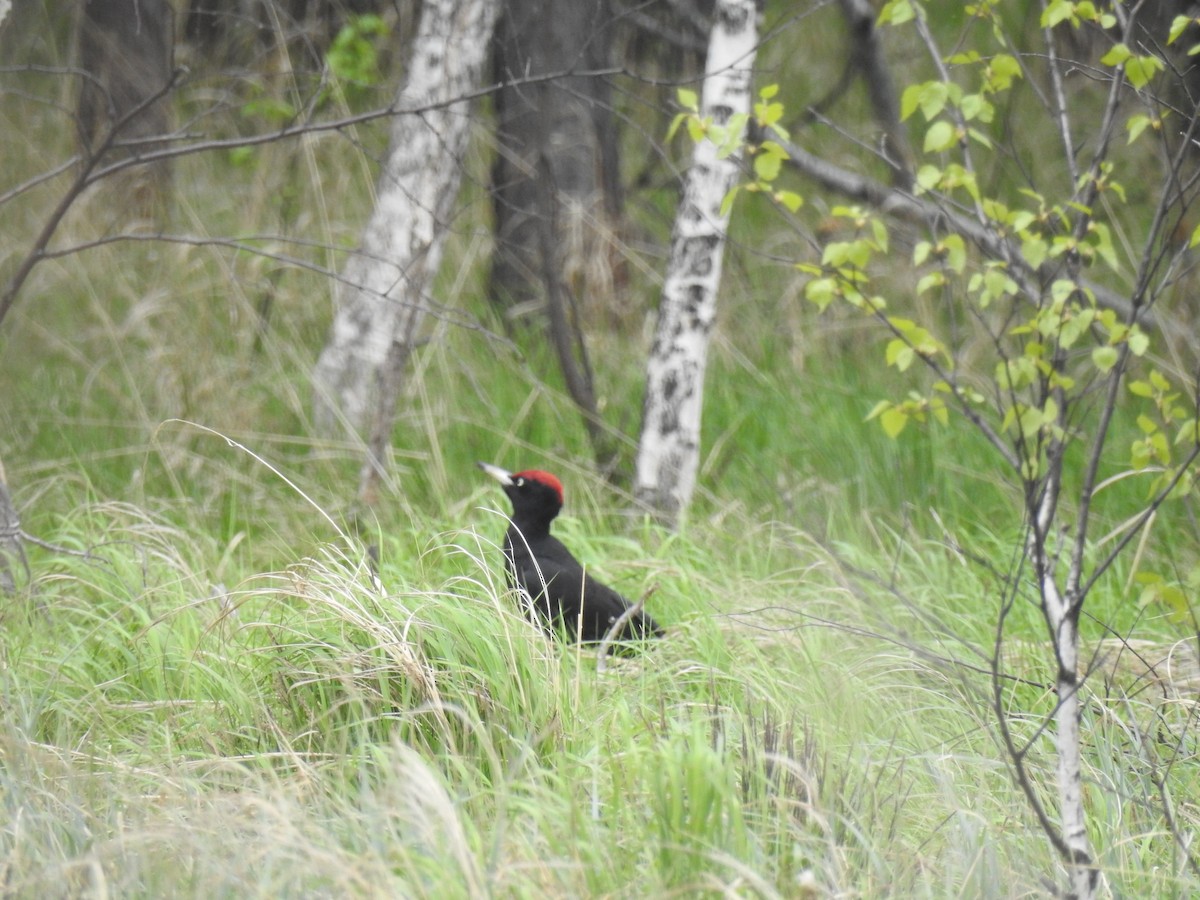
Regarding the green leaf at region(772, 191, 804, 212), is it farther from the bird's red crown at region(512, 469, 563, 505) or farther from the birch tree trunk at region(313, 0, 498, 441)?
the birch tree trunk at region(313, 0, 498, 441)

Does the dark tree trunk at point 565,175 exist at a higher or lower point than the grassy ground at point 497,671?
higher

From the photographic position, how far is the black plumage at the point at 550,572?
4.16m

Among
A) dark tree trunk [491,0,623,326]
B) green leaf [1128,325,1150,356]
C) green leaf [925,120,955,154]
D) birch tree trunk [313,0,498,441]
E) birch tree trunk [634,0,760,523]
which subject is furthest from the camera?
dark tree trunk [491,0,623,326]

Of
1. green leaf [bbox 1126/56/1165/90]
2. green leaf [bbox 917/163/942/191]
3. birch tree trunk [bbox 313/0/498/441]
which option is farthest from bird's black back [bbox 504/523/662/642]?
green leaf [bbox 1126/56/1165/90]

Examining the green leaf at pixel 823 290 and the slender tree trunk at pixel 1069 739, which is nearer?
the slender tree trunk at pixel 1069 739

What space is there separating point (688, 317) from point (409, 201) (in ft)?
4.76

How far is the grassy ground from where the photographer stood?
2.34 m

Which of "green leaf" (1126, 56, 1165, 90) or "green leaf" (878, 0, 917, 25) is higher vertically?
"green leaf" (878, 0, 917, 25)

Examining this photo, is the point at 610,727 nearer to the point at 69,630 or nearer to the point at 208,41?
the point at 69,630

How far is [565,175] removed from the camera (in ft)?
24.4

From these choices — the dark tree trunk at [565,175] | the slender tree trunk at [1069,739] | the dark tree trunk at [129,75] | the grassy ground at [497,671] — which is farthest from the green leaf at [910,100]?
the dark tree trunk at [129,75]

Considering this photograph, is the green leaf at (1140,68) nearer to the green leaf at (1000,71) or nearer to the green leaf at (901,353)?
the green leaf at (1000,71)

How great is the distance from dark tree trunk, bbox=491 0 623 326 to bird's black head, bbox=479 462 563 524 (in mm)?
2672

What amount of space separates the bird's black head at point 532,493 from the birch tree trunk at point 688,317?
0.89 metres
